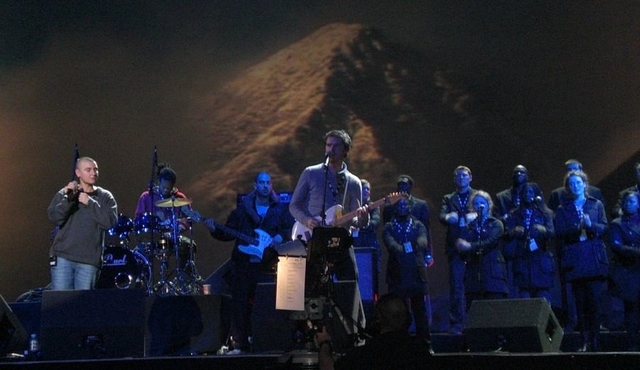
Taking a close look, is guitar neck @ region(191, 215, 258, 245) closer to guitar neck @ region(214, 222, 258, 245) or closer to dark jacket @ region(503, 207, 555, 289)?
guitar neck @ region(214, 222, 258, 245)

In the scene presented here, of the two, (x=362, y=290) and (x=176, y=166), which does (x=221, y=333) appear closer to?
(x=362, y=290)

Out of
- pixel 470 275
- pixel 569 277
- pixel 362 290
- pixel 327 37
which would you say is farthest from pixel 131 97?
pixel 569 277

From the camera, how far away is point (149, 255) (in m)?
11.0

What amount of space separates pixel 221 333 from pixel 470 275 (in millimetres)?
3145

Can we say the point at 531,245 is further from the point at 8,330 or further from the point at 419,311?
the point at 8,330

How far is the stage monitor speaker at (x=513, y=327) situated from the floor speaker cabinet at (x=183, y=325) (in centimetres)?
288

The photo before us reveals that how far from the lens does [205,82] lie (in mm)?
14602

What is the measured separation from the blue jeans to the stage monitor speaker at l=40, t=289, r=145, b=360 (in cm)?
102

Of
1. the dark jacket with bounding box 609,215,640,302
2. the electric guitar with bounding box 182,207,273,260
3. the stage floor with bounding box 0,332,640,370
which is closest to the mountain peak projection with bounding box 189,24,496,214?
the electric guitar with bounding box 182,207,273,260

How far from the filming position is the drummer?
431 inches

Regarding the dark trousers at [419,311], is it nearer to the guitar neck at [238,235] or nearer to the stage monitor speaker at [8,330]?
the guitar neck at [238,235]

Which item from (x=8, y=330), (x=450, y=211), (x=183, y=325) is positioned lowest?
(x=8, y=330)

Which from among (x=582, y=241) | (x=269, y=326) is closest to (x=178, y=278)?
(x=269, y=326)

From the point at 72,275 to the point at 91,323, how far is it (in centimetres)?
127
